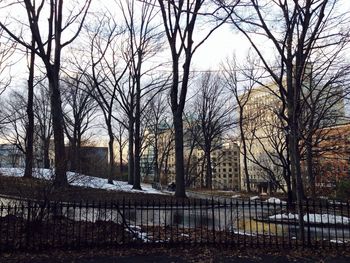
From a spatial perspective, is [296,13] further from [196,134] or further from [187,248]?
[196,134]

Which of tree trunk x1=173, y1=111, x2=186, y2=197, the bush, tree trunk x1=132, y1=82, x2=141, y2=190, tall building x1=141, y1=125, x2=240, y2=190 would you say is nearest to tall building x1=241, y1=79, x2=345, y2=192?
the bush

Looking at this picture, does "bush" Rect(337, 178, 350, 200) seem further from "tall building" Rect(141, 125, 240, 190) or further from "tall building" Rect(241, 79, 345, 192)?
"tall building" Rect(141, 125, 240, 190)

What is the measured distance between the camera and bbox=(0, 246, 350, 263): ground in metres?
7.78

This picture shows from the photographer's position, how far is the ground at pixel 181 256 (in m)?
7.78

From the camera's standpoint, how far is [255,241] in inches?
375

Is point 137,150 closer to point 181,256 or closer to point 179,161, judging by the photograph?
point 179,161

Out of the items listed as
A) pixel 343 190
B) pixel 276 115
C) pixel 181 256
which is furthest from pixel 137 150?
pixel 181 256

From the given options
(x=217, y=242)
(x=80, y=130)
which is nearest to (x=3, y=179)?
(x=217, y=242)

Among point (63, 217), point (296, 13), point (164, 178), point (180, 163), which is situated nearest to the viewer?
point (63, 217)

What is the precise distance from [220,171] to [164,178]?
1739 inches

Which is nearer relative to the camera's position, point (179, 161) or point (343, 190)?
point (179, 161)

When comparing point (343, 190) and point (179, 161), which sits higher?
point (179, 161)

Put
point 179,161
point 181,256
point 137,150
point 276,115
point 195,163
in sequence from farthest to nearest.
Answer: point 195,163
point 137,150
point 276,115
point 179,161
point 181,256

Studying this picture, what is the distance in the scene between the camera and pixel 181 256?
26.6 feet
